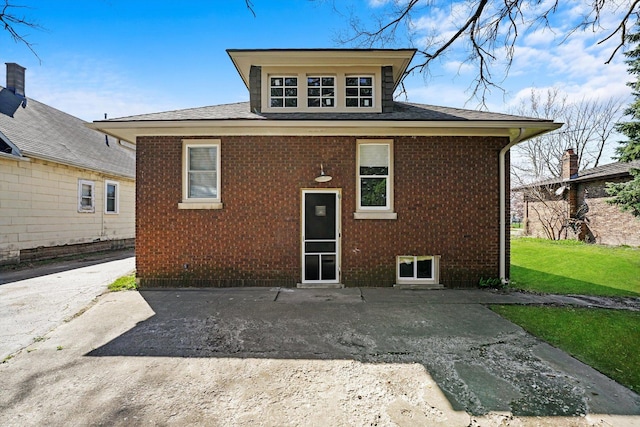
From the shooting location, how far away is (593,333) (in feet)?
14.1

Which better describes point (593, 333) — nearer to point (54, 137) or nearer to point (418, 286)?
point (418, 286)

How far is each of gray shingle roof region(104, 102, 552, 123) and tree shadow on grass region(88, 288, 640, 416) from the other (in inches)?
157

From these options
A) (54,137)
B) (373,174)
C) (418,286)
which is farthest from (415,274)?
(54,137)

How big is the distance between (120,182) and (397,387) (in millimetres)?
15363

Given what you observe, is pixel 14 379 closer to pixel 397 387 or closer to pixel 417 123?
pixel 397 387

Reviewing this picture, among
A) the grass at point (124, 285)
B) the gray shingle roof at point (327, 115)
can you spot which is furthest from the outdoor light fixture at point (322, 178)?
the grass at point (124, 285)

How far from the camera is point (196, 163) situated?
6.83m

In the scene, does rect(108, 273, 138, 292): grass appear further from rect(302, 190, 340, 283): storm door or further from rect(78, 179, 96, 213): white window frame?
rect(78, 179, 96, 213): white window frame

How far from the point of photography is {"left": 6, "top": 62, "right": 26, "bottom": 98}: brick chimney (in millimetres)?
12552

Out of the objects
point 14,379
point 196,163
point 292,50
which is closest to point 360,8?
point 292,50

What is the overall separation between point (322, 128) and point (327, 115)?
0.77 meters

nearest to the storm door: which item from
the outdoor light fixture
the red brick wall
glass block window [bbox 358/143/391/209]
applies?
the red brick wall

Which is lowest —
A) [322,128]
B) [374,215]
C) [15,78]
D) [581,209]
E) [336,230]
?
[336,230]

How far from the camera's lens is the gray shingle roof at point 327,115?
6.62 metres
